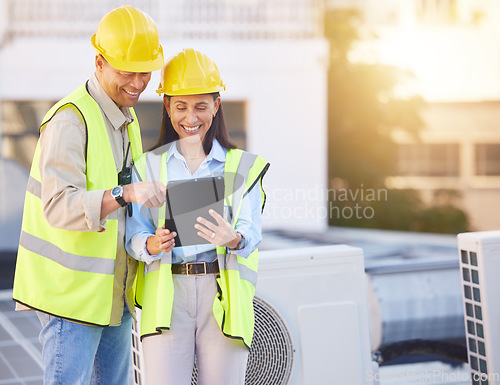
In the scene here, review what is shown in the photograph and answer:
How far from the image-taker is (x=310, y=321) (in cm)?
275

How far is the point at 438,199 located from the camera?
35.1ft

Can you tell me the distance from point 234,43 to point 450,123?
5009 millimetres

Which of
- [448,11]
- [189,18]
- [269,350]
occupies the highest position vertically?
[448,11]

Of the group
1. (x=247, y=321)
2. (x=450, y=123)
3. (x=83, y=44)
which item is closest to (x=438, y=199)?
(x=450, y=123)

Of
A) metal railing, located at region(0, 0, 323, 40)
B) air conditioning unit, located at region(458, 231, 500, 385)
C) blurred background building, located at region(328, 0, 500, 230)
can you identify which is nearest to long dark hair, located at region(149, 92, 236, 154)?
air conditioning unit, located at region(458, 231, 500, 385)

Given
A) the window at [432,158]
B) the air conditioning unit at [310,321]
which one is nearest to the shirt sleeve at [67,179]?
the air conditioning unit at [310,321]

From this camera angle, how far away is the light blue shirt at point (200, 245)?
203 cm

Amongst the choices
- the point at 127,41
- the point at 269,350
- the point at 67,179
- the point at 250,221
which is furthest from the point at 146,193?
the point at 269,350

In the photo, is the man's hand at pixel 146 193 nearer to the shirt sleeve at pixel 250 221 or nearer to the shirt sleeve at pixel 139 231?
the shirt sleeve at pixel 139 231

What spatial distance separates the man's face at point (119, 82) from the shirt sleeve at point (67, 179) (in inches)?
7.0

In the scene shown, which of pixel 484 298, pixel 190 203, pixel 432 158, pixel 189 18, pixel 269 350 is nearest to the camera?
pixel 190 203

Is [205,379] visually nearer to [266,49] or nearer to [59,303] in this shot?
[59,303]

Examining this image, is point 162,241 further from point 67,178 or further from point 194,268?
point 67,178

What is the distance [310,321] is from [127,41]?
135 cm
